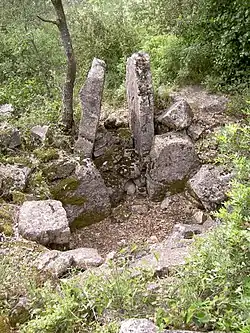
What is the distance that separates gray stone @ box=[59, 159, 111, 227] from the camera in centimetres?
600

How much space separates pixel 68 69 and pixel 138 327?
4.54 m

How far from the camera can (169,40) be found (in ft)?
26.2

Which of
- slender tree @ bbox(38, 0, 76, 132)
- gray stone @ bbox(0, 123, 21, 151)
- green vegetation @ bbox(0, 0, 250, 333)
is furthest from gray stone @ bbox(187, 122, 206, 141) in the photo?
gray stone @ bbox(0, 123, 21, 151)

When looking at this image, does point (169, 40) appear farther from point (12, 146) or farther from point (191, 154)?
point (12, 146)

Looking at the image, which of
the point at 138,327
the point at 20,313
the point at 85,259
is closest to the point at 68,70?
the point at 85,259

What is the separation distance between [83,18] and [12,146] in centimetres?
351

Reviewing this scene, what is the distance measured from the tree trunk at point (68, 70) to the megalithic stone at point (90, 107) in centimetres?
30

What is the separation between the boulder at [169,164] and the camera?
20.8ft

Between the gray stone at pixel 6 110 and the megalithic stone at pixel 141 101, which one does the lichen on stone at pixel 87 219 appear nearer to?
the megalithic stone at pixel 141 101

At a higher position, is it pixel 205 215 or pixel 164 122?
pixel 164 122

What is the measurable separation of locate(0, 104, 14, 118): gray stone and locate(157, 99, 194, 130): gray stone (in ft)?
6.90

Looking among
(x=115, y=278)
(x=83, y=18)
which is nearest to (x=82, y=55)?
(x=83, y=18)

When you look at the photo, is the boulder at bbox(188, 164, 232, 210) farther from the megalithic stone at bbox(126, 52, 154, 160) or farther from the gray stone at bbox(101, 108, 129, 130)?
the gray stone at bbox(101, 108, 129, 130)

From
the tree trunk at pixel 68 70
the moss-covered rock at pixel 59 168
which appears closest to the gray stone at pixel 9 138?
the moss-covered rock at pixel 59 168
